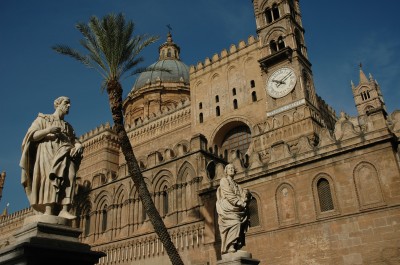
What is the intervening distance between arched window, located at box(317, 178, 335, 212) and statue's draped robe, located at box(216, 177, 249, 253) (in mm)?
7872

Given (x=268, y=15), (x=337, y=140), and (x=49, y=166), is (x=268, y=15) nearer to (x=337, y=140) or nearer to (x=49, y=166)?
(x=337, y=140)

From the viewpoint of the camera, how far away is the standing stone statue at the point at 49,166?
5.62 m

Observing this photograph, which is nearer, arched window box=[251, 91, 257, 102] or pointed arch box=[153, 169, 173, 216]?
pointed arch box=[153, 169, 173, 216]

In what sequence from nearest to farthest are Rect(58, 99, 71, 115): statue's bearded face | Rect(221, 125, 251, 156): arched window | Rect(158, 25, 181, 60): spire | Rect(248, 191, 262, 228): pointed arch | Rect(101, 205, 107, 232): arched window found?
Rect(58, 99, 71, 115): statue's bearded face, Rect(248, 191, 262, 228): pointed arch, Rect(101, 205, 107, 232): arched window, Rect(221, 125, 251, 156): arched window, Rect(158, 25, 181, 60): spire

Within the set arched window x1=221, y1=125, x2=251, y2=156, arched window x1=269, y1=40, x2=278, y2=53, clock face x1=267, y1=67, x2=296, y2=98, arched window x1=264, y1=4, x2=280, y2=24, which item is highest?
arched window x1=264, y1=4, x2=280, y2=24

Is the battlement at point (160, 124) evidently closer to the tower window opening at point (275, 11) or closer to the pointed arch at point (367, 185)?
the tower window opening at point (275, 11)

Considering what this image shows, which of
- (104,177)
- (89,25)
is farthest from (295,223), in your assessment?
(104,177)

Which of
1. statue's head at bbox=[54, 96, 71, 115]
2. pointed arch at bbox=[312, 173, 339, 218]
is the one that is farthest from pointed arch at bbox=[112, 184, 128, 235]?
statue's head at bbox=[54, 96, 71, 115]

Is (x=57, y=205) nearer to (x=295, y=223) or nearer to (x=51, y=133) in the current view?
(x=51, y=133)

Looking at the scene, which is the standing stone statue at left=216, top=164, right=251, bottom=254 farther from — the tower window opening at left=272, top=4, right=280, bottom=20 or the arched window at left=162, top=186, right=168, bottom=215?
the tower window opening at left=272, top=4, right=280, bottom=20

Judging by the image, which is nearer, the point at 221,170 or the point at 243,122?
the point at 221,170

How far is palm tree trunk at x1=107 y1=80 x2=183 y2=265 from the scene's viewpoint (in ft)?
50.6

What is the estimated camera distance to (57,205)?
5.64 m

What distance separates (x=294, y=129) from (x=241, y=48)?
11.4 m
